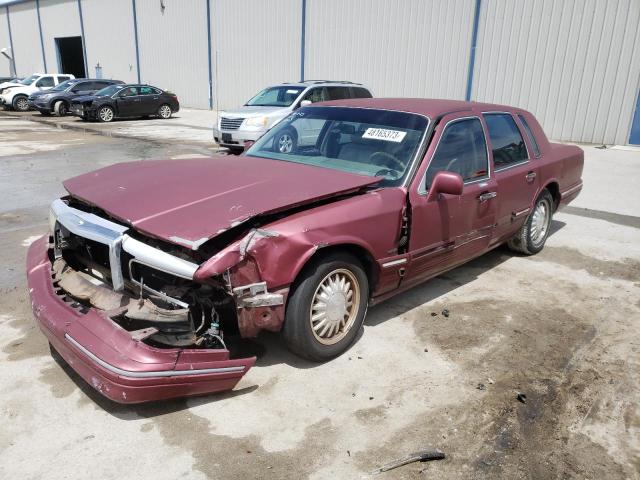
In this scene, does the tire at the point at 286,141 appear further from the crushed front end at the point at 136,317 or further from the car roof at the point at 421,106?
the crushed front end at the point at 136,317

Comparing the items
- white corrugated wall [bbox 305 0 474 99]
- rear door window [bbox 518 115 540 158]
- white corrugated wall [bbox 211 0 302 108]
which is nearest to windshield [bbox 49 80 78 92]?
white corrugated wall [bbox 211 0 302 108]

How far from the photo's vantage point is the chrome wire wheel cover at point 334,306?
3.28 metres

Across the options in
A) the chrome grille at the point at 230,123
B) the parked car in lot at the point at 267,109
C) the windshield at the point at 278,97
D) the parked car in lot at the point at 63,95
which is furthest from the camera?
the parked car in lot at the point at 63,95

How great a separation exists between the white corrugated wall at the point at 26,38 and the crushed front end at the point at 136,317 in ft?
150

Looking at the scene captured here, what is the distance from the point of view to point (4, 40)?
45250mm

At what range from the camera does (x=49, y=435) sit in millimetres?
2721

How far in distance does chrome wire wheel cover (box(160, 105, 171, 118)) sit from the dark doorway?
21.8 m

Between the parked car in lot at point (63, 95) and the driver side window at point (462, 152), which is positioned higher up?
the driver side window at point (462, 152)

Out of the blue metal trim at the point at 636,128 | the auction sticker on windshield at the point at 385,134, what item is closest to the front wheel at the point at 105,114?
the blue metal trim at the point at 636,128

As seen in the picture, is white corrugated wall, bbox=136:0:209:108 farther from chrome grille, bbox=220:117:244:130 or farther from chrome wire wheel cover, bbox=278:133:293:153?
chrome wire wheel cover, bbox=278:133:293:153

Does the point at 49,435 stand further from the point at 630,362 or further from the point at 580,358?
the point at 630,362

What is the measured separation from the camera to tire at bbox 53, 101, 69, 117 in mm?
21469

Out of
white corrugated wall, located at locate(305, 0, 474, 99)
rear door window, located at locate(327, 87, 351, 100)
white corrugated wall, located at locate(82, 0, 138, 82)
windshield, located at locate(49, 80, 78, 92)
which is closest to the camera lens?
rear door window, located at locate(327, 87, 351, 100)

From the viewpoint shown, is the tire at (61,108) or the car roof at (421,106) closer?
the car roof at (421,106)
